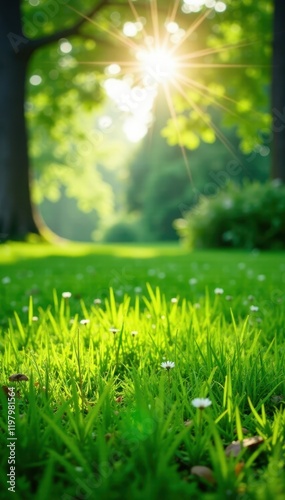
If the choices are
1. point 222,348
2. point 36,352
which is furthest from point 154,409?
point 36,352

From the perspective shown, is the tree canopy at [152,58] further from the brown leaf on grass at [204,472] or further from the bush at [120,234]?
the bush at [120,234]

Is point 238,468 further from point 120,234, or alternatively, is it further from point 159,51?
point 120,234

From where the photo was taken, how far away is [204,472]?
1.44 metres

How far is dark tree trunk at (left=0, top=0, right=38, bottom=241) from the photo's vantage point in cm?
1247

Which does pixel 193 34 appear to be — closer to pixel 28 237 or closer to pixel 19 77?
pixel 19 77

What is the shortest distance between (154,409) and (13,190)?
11.5m

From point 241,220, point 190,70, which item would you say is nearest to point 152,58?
point 190,70

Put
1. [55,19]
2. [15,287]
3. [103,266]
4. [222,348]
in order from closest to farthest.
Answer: [222,348] → [15,287] → [103,266] → [55,19]

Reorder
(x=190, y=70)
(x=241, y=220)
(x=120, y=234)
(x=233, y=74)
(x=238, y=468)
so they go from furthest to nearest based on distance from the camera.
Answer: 1. (x=120, y=234)
2. (x=233, y=74)
3. (x=190, y=70)
4. (x=241, y=220)
5. (x=238, y=468)

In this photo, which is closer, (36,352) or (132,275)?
(36,352)

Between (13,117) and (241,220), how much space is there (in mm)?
6760

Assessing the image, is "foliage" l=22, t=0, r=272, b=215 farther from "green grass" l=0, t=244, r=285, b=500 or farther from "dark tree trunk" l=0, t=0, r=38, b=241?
"green grass" l=0, t=244, r=285, b=500

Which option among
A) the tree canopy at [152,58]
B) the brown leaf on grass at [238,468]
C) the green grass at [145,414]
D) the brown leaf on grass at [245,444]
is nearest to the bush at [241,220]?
the tree canopy at [152,58]

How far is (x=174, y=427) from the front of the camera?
64.2 inches
